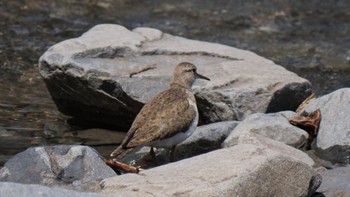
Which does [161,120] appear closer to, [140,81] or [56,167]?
[56,167]

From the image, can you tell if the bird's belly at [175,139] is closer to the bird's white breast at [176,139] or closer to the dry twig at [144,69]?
the bird's white breast at [176,139]

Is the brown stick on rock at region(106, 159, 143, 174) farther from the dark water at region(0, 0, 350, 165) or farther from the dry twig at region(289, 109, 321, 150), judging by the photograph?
the dark water at region(0, 0, 350, 165)

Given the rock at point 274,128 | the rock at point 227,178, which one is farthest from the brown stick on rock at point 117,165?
the rock at point 274,128

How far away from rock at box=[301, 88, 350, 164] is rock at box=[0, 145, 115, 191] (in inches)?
90.4

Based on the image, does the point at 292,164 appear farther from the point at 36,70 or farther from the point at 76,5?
the point at 76,5

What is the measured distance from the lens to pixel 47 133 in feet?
32.0

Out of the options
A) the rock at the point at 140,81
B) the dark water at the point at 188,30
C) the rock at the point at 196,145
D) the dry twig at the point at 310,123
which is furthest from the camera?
the dark water at the point at 188,30

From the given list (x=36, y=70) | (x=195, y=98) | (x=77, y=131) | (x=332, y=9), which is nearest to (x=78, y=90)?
(x=77, y=131)

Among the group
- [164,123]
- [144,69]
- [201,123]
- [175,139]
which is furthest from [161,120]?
[144,69]

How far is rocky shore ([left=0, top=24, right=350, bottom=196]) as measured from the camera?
676 centimetres

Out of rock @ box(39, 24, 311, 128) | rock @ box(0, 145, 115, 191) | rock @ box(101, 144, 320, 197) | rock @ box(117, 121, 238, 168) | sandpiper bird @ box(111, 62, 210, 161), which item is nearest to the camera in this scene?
rock @ box(101, 144, 320, 197)

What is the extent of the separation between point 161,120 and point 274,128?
1.24 metres

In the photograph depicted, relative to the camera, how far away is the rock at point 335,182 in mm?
7484

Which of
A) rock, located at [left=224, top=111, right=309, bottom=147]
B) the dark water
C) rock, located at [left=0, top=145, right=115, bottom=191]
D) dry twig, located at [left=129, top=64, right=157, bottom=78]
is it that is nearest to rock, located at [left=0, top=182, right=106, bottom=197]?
rock, located at [left=0, top=145, right=115, bottom=191]
